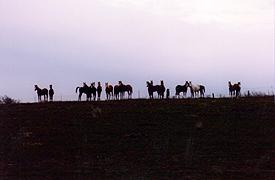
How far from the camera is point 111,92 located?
55.7 metres

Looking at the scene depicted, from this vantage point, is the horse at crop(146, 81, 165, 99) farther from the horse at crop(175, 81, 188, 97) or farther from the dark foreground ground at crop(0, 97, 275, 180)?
the dark foreground ground at crop(0, 97, 275, 180)

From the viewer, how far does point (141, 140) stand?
3681cm

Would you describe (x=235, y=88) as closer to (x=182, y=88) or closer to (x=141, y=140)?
(x=182, y=88)

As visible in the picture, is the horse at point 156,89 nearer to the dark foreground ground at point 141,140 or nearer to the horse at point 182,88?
the horse at point 182,88

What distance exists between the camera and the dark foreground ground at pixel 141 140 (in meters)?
31.9

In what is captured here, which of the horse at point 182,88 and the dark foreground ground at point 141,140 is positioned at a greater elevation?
the horse at point 182,88

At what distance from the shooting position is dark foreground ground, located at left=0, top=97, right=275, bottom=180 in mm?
31906

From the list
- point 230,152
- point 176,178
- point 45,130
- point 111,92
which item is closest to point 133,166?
point 176,178

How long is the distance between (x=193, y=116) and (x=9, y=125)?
35.1ft

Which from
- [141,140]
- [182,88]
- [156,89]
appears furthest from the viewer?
[182,88]

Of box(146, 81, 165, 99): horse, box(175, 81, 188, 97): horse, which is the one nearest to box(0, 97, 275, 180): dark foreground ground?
box(146, 81, 165, 99): horse

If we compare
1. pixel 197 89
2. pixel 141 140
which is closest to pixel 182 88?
pixel 197 89

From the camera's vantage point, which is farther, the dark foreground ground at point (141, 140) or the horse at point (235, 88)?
the horse at point (235, 88)

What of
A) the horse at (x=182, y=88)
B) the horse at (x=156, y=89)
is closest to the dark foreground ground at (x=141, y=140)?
the horse at (x=156, y=89)
